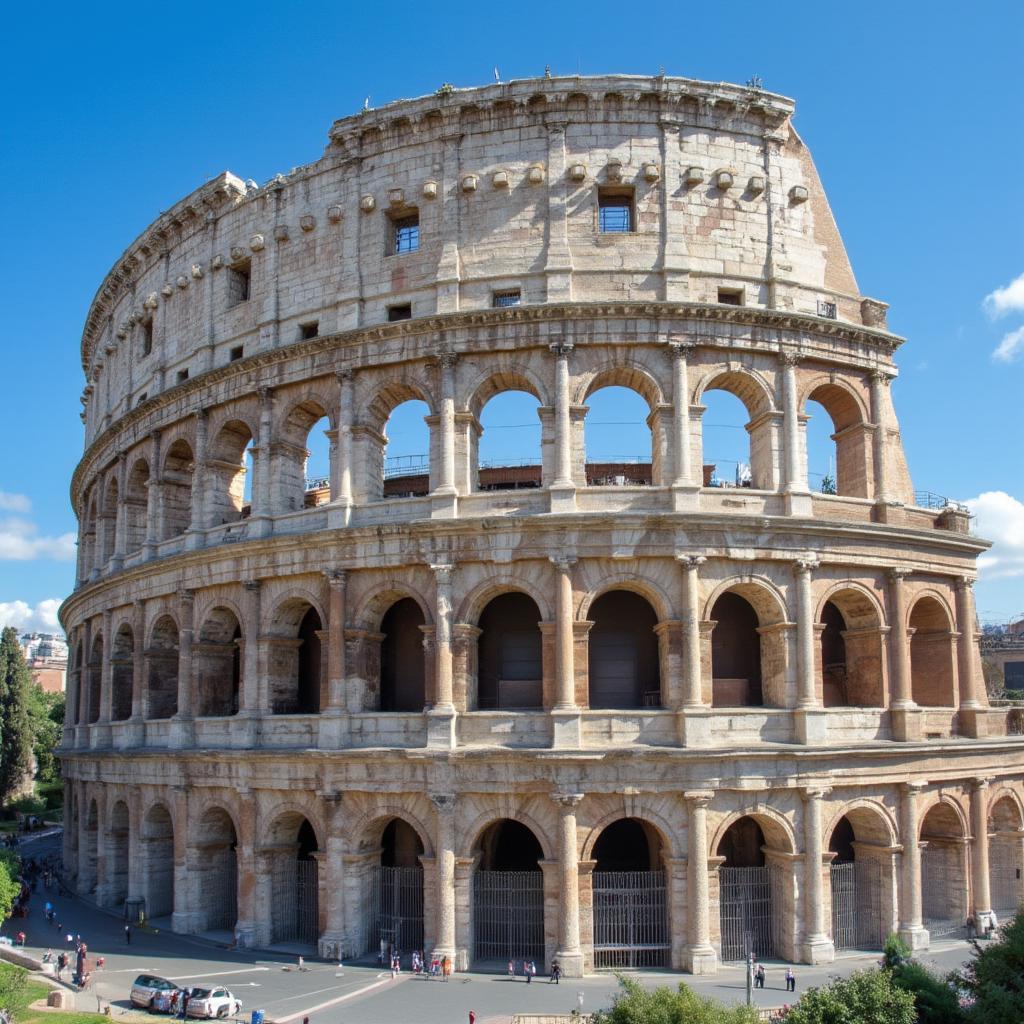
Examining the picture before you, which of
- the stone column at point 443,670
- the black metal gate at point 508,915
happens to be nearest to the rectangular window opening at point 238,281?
the stone column at point 443,670

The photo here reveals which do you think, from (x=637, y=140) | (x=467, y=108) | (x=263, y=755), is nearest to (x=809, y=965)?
(x=263, y=755)

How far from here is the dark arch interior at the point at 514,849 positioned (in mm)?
25312

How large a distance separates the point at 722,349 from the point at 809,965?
14358mm

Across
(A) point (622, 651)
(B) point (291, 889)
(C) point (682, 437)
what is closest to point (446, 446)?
(C) point (682, 437)

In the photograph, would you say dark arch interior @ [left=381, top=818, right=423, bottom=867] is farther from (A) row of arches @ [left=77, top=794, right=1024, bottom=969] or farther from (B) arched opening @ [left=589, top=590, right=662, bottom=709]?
(B) arched opening @ [left=589, top=590, right=662, bottom=709]

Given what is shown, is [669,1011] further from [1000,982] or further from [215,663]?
[215,663]

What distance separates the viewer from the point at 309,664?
28.0m

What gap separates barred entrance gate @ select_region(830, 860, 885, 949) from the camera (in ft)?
78.2

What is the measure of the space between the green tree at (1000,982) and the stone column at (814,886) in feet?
18.8

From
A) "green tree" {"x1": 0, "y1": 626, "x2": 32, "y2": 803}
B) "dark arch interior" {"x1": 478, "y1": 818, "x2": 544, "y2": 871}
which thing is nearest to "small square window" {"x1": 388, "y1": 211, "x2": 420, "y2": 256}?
"dark arch interior" {"x1": 478, "y1": 818, "x2": 544, "y2": 871}

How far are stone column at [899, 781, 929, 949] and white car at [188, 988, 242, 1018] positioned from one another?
15.2 meters

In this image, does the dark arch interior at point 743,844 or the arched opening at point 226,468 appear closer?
the dark arch interior at point 743,844

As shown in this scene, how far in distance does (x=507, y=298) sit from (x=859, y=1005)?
17138mm

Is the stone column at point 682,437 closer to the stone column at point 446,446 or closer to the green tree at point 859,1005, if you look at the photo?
the stone column at point 446,446
